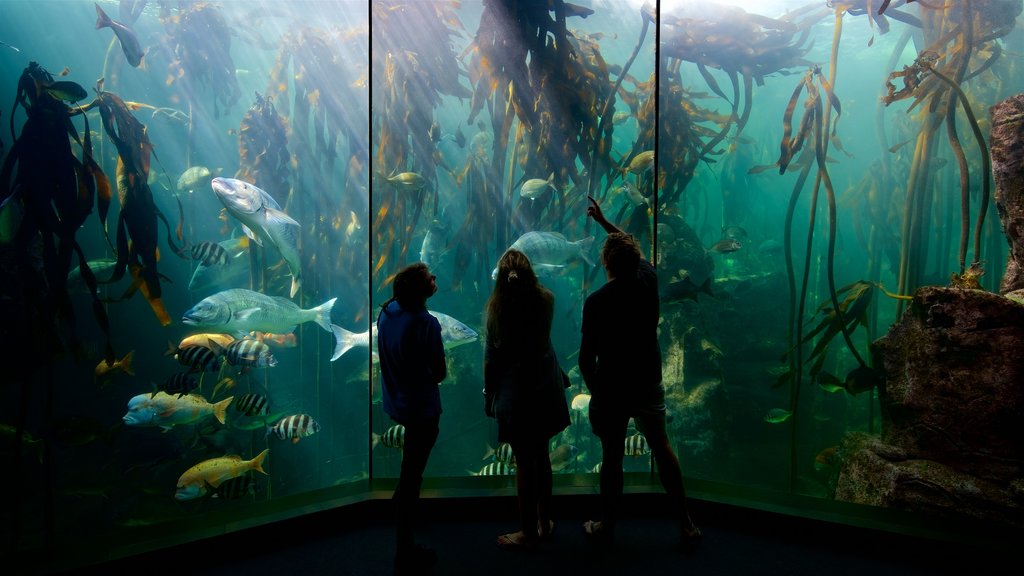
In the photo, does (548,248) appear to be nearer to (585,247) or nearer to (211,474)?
(585,247)

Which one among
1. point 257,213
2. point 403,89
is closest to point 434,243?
point 403,89

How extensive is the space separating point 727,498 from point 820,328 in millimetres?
2781

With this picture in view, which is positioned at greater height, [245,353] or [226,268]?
[226,268]

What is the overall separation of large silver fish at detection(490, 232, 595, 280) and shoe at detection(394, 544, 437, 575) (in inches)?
104

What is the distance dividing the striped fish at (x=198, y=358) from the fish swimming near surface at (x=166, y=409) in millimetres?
387

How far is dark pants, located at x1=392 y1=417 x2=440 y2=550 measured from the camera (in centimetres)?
224

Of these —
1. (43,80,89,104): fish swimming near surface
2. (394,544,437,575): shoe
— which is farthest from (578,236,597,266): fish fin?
(43,80,89,104): fish swimming near surface

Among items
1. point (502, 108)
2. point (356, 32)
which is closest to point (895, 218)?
point (502, 108)

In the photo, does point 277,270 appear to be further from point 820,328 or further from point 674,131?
point 820,328

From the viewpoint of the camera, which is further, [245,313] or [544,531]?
[245,313]

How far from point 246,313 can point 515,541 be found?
3.36 m

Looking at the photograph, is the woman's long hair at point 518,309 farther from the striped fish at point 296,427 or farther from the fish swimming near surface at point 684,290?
the striped fish at point 296,427

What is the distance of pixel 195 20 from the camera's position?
7305 millimetres

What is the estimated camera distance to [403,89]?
584cm
